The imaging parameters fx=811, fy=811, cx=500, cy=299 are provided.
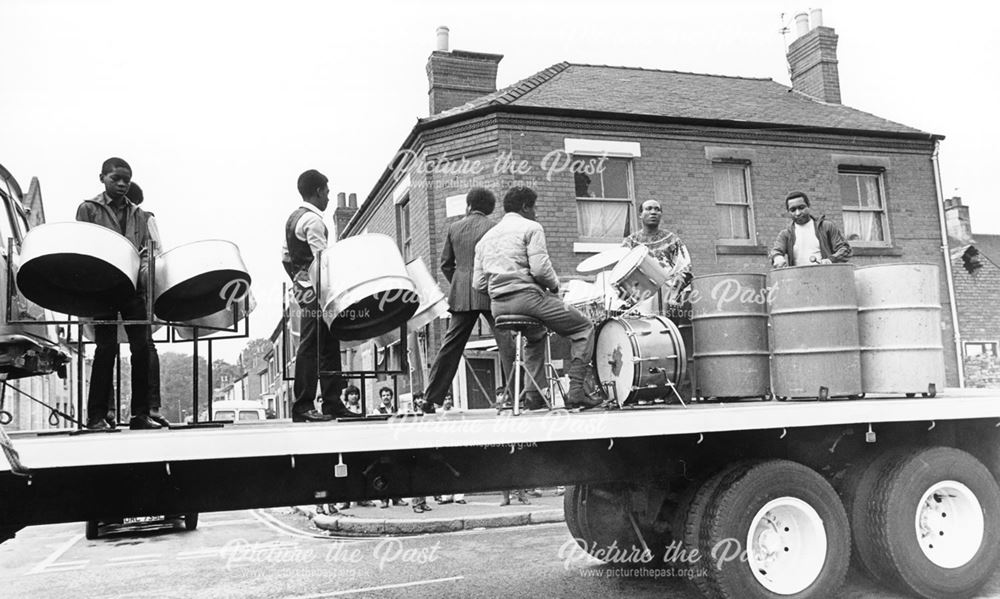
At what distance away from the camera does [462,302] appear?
20.4 feet

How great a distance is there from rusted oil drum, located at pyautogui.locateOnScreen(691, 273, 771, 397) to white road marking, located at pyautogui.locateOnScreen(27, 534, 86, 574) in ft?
23.8

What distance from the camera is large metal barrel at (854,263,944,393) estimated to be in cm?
591

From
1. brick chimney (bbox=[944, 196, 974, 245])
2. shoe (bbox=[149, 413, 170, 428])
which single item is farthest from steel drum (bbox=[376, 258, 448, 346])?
brick chimney (bbox=[944, 196, 974, 245])

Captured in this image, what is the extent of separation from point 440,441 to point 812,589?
2.55 meters

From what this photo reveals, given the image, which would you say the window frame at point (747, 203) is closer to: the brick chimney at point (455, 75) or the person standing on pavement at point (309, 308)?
the brick chimney at point (455, 75)

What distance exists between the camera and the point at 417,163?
1584 cm

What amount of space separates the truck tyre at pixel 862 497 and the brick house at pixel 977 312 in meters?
13.3

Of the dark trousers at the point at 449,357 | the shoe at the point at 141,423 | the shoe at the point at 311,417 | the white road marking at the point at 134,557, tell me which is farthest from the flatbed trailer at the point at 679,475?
the white road marking at the point at 134,557

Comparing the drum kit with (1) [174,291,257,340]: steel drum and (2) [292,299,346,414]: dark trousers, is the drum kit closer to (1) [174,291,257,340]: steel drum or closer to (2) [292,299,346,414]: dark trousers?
(2) [292,299,346,414]: dark trousers

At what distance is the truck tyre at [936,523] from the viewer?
206 inches

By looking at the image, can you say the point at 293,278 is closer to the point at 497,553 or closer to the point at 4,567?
the point at 497,553

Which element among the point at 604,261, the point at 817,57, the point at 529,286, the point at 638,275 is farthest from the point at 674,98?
the point at 529,286

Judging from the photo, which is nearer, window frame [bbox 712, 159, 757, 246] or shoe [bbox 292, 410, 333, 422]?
shoe [bbox 292, 410, 333, 422]

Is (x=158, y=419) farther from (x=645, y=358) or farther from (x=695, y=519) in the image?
(x=695, y=519)
